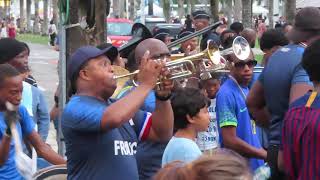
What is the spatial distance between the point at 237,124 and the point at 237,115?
7 cm

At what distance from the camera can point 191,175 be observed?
2.70 meters

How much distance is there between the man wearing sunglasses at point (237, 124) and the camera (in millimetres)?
5801

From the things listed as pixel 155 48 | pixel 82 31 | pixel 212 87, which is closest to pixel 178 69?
pixel 155 48

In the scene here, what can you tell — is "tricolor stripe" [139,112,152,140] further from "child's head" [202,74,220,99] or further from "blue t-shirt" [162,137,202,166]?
"child's head" [202,74,220,99]

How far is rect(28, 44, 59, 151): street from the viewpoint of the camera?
1883 cm

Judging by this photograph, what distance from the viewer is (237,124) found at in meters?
5.95

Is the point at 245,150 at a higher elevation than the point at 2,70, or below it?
below

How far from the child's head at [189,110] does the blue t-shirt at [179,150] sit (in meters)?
0.25

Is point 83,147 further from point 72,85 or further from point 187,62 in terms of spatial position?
point 187,62

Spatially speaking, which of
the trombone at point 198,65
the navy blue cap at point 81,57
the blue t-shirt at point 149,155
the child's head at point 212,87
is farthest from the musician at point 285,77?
the child's head at point 212,87

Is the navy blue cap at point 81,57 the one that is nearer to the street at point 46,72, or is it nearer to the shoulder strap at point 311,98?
the shoulder strap at point 311,98

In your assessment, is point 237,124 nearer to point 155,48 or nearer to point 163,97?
point 155,48

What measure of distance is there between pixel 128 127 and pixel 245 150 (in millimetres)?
1506

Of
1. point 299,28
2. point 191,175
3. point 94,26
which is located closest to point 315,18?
point 299,28
